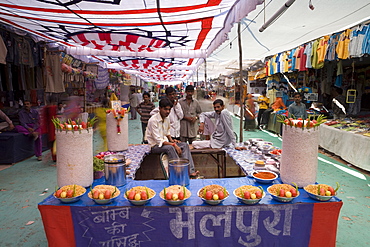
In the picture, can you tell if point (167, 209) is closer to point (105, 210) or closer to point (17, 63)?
point (105, 210)

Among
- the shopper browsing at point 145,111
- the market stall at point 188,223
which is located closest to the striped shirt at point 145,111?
the shopper browsing at point 145,111

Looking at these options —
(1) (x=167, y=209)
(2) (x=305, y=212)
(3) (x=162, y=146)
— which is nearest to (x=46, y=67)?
(3) (x=162, y=146)

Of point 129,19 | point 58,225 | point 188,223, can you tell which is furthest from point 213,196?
point 129,19

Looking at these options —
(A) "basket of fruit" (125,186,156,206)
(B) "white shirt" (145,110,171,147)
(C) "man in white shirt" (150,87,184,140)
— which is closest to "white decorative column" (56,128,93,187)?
(A) "basket of fruit" (125,186,156,206)

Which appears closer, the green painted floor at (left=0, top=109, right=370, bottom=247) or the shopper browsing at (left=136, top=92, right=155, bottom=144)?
the green painted floor at (left=0, top=109, right=370, bottom=247)

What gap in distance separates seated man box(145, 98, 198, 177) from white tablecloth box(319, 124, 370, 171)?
151 inches

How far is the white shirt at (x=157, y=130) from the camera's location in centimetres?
388

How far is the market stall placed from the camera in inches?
85.2

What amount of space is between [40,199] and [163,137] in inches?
86.4

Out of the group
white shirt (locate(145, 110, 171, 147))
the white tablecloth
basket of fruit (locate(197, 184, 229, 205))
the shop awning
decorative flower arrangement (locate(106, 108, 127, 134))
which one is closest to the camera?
basket of fruit (locate(197, 184, 229, 205))

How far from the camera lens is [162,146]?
3941 mm

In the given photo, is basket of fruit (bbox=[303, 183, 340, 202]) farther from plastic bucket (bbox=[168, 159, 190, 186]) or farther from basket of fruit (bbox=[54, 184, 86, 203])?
basket of fruit (bbox=[54, 184, 86, 203])

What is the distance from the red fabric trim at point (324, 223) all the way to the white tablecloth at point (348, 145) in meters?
Answer: 3.75

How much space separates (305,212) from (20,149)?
21.1ft
